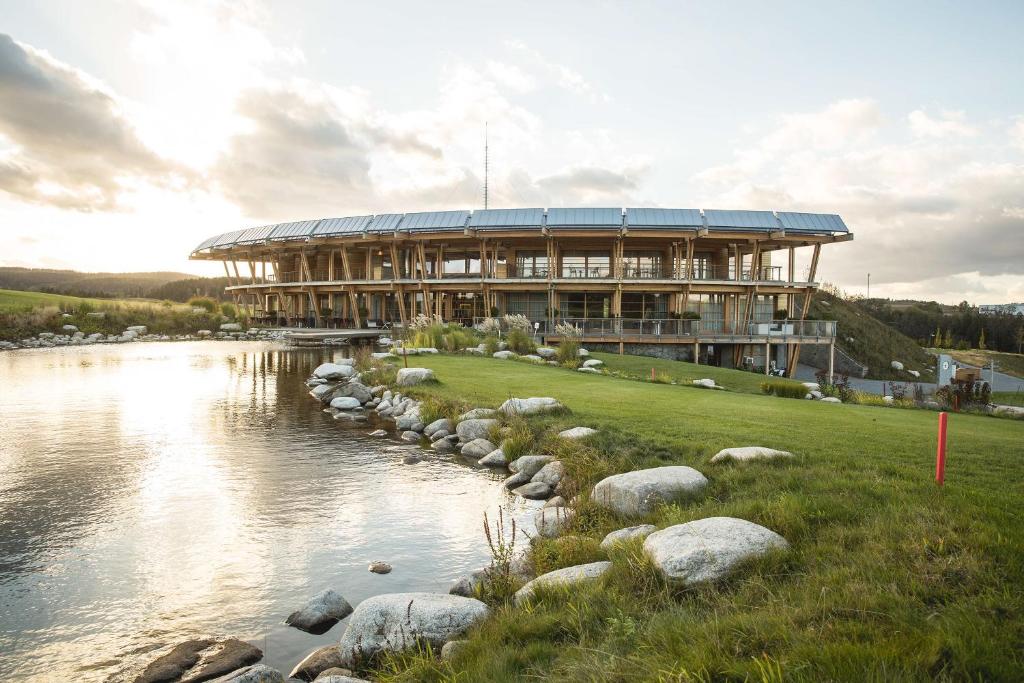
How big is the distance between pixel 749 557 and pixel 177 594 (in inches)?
190

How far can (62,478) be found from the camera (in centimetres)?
826

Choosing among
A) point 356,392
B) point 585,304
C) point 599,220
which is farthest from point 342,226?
point 356,392

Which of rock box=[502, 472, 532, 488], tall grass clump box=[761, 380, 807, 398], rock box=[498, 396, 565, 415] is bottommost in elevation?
rock box=[502, 472, 532, 488]

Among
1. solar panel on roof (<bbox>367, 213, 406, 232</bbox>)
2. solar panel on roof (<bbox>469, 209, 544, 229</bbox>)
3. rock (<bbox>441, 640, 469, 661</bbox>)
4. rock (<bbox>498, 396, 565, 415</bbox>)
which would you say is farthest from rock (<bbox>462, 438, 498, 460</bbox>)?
solar panel on roof (<bbox>367, 213, 406, 232</bbox>)

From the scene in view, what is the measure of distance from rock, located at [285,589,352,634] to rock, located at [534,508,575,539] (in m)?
1.96

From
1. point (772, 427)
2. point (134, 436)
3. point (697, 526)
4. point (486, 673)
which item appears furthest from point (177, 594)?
point (772, 427)

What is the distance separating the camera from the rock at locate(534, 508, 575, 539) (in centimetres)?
589

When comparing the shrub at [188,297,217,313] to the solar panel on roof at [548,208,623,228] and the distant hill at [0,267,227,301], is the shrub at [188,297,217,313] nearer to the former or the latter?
the solar panel on roof at [548,208,623,228]

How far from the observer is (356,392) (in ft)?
49.7

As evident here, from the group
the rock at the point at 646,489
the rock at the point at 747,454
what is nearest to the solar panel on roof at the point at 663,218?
the rock at the point at 747,454

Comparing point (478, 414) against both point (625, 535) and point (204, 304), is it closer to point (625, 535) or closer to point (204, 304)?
point (625, 535)

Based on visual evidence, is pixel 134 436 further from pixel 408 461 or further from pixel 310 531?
pixel 310 531

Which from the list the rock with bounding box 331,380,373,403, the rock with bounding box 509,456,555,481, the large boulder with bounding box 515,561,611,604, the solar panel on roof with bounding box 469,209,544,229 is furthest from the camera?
the solar panel on roof with bounding box 469,209,544,229

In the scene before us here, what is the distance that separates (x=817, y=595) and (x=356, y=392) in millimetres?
13086
